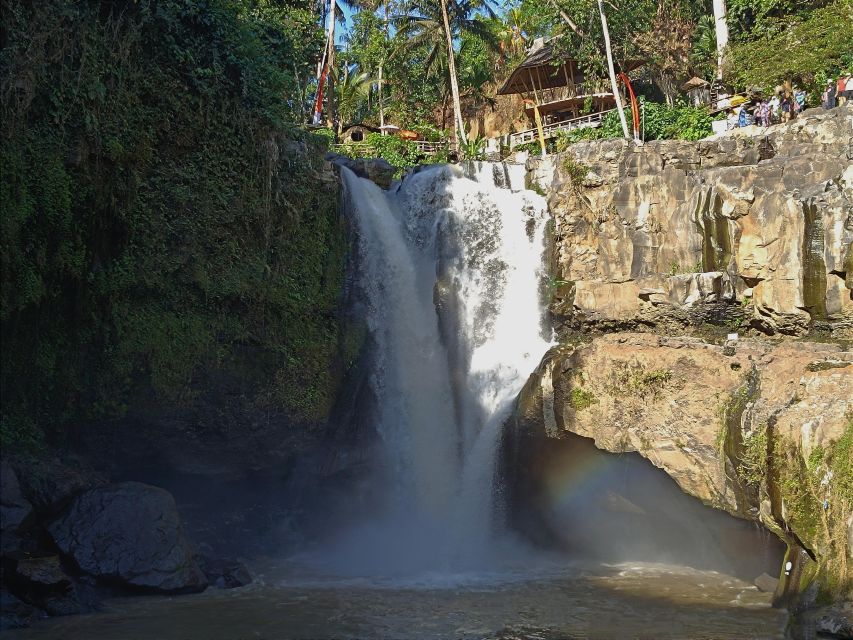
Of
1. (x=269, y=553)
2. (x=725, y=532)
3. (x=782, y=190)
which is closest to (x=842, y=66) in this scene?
(x=782, y=190)

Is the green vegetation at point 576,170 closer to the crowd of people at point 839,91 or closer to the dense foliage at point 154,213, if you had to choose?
the dense foliage at point 154,213

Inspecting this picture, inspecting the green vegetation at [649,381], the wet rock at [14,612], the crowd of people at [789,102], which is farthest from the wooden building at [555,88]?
the wet rock at [14,612]

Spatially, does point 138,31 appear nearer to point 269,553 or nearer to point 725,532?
point 269,553

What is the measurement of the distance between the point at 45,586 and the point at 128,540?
4.68 ft

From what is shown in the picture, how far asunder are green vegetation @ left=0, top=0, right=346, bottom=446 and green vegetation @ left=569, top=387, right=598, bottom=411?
4951 mm

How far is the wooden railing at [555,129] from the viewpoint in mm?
30605

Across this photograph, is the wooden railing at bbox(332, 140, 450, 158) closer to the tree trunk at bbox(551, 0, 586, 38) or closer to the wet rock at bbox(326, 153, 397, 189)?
the tree trunk at bbox(551, 0, 586, 38)

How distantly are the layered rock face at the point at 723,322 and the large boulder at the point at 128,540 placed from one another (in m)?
7.16

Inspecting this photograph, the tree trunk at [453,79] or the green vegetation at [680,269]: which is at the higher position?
the tree trunk at [453,79]

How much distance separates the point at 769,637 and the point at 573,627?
2650mm

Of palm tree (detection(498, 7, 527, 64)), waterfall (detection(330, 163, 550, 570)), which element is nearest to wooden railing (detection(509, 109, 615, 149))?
palm tree (detection(498, 7, 527, 64))

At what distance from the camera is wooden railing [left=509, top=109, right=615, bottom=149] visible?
30.6m

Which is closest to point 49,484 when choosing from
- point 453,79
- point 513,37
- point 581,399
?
point 581,399

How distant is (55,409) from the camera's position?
1492 cm
